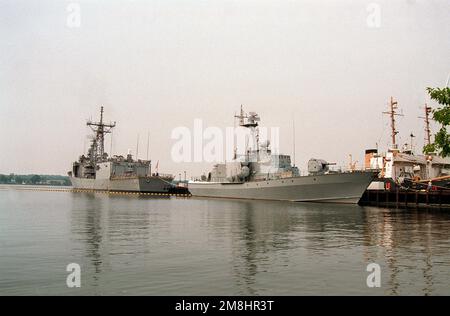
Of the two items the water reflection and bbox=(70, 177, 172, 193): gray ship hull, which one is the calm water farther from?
bbox=(70, 177, 172, 193): gray ship hull

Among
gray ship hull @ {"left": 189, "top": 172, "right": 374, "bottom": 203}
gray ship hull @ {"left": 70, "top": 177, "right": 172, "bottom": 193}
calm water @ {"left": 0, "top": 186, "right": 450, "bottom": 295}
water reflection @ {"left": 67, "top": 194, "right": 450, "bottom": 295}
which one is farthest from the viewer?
gray ship hull @ {"left": 70, "top": 177, "right": 172, "bottom": 193}

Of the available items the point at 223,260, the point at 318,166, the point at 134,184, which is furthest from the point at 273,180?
the point at 223,260

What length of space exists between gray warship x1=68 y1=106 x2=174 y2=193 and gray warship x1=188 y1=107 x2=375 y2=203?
10.8 m

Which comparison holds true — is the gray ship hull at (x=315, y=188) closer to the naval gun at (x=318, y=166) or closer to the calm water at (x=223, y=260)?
the naval gun at (x=318, y=166)

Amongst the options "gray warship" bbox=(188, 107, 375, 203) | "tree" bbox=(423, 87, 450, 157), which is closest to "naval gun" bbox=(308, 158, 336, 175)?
"gray warship" bbox=(188, 107, 375, 203)

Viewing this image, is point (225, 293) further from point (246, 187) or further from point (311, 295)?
point (246, 187)

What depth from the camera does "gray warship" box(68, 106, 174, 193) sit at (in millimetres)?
90750

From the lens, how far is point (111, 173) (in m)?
96.1

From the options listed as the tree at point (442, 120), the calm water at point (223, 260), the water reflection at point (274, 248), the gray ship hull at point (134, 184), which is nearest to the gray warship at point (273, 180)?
the gray ship hull at point (134, 184)

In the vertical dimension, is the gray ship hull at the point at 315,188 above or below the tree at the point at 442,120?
below

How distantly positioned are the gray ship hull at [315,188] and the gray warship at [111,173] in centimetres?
3205

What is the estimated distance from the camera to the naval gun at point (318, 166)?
177ft

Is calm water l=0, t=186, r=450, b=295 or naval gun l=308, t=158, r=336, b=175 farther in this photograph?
naval gun l=308, t=158, r=336, b=175

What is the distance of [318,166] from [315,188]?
3.23 metres
